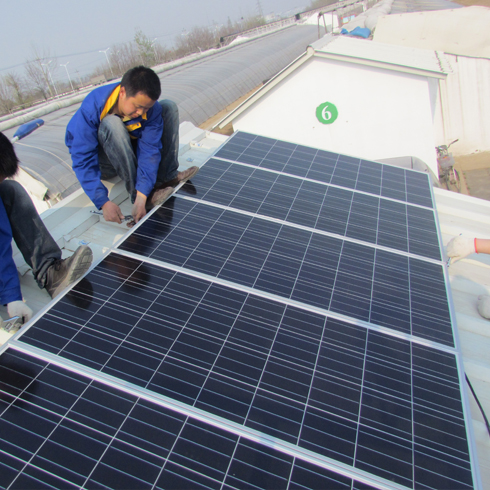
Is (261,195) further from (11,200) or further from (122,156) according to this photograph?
(11,200)

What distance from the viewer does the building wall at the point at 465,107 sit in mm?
17406

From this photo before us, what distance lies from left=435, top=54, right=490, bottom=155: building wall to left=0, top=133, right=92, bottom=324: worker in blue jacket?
62.6 feet

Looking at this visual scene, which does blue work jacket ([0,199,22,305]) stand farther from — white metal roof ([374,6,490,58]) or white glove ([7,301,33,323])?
white metal roof ([374,6,490,58])

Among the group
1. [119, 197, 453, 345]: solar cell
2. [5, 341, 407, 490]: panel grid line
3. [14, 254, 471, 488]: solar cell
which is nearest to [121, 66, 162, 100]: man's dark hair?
[119, 197, 453, 345]: solar cell

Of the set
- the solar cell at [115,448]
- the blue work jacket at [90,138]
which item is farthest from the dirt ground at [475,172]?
the solar cell at [115,448]

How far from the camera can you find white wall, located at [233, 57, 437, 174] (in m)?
11.7

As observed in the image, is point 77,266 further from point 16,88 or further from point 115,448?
point 16,88

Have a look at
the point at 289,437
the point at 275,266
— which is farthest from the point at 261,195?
the point at 289,437

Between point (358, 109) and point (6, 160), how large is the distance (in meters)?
11.4

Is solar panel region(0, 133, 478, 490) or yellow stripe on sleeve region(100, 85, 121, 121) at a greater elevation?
yellow stripe on sleeve region(100, 85, 121, 121)

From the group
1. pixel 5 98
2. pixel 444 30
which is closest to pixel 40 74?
pixel 5 98

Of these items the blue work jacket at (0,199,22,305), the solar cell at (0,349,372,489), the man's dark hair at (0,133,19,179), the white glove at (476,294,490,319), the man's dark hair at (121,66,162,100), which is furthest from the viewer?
the white glove at (476,294,490,319)

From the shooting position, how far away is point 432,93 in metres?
11.8

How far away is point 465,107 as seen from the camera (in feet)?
58.5
